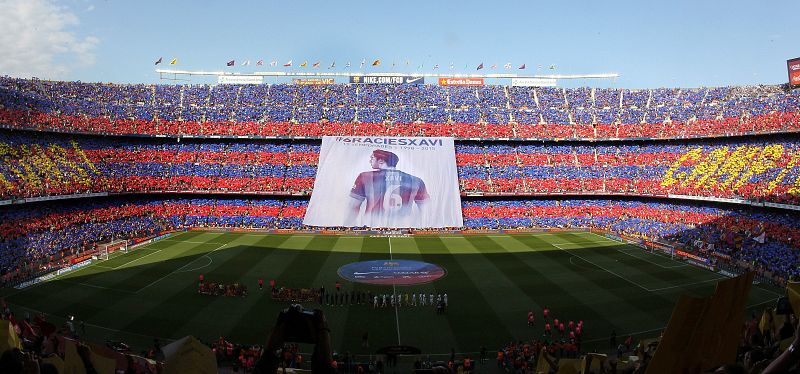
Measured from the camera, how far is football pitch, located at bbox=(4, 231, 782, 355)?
79.3 feet

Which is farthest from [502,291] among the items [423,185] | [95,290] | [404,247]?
[423,185]

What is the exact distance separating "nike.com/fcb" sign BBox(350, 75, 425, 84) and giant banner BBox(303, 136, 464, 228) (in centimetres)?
1778

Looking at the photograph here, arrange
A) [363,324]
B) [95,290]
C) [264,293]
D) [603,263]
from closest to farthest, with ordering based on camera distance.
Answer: [363,324]
[264,293]
[95,290]
[603,263]

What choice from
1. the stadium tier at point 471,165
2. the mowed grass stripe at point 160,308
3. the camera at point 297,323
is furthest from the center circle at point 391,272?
the camera at point 297,323

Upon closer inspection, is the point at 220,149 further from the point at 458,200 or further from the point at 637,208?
the point at 637,208

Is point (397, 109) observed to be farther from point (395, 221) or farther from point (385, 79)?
point (395, 221)

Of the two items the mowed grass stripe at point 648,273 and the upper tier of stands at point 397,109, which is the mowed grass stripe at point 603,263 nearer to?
the mowed grass stripe at point 648,273

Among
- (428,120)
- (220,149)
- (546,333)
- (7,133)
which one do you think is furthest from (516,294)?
(7,133)

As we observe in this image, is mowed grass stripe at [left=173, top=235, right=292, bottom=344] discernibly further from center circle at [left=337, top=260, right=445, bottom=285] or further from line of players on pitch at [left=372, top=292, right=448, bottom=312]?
line of players on pitch at [left=372, top=292, right=448, bottom=312]

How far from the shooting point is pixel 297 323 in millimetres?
4523

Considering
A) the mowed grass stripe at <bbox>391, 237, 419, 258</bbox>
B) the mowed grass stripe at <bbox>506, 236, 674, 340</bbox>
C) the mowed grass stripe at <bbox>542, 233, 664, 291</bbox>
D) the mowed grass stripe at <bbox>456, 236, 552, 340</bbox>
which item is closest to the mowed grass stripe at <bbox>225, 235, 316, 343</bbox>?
the mowed grass stripe at <bbox>391, 237, 419, 258</bbox>

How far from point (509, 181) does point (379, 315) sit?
35.7 m

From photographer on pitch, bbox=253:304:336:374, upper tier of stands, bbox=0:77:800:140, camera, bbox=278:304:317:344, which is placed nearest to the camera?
photographer on pitch, bbox=253:304:336:374

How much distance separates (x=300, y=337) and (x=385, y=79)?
2909 inches
